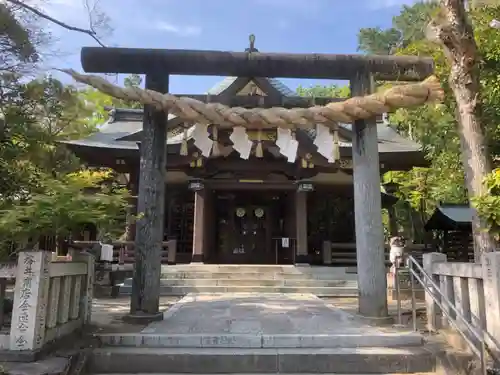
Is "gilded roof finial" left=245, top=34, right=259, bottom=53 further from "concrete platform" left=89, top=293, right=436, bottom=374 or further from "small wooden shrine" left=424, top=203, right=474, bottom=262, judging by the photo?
"small wooden shrine" left=424, top=203, right=474, bottom=262

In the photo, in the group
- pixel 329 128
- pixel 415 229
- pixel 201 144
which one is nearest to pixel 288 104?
pixel 329 128

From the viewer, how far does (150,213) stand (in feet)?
19.7

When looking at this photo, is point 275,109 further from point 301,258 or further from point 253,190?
point 253,190

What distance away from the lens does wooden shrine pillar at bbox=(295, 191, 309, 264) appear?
43.2ft

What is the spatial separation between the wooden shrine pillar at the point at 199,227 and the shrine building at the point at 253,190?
0.11 ft

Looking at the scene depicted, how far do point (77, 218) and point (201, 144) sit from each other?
2.43 m

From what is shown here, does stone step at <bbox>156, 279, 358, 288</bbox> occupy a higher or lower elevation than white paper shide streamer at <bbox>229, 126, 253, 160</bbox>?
lower

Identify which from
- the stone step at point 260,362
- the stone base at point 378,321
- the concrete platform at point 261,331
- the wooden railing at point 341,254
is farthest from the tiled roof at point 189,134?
the stone step at point 260,362

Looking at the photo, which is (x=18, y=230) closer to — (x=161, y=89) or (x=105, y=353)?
(x=105, y=353)

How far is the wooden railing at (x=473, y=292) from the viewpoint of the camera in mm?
4043

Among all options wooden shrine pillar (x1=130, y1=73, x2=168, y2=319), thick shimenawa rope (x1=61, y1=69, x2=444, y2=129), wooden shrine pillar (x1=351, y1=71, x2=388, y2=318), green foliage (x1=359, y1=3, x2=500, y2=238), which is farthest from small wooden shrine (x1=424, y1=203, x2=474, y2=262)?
wooden shrine pillar (x1=130, y1=73, x2=168, y2=319)

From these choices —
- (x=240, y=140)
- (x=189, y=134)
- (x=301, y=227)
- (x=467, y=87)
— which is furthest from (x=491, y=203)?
(x=189, y=134)

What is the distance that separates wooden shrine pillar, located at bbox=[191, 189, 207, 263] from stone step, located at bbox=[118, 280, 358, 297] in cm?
231

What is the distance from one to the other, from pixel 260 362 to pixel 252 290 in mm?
6548
